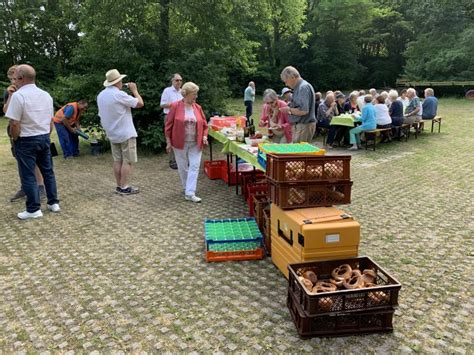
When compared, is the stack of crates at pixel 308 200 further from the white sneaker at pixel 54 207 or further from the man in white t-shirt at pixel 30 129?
the white sneaker at pixel 54 207

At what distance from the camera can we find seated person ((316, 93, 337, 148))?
11.3 meters

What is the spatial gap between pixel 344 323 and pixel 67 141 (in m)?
8.76

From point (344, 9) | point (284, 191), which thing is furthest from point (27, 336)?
point (344, 9)

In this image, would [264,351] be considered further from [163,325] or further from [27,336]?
[27,336]

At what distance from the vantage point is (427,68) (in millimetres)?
30516

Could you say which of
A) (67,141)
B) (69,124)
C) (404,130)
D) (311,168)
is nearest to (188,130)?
(311,168)

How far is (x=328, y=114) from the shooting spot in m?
11.6

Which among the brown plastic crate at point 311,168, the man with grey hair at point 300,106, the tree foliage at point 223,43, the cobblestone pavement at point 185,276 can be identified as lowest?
the cobblestone pavement at point 185,276

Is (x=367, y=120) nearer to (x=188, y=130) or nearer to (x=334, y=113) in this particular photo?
(x=334, y=113)

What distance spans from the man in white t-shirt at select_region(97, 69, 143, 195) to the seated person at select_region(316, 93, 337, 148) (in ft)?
20.0

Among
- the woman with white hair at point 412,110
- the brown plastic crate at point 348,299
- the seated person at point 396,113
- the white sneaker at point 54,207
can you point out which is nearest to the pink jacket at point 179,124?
the white sneaker at point 54,207

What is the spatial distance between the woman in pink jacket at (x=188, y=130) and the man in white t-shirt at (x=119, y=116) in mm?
639

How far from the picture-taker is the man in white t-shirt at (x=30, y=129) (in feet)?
17.6

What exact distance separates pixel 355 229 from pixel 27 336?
2.65m
